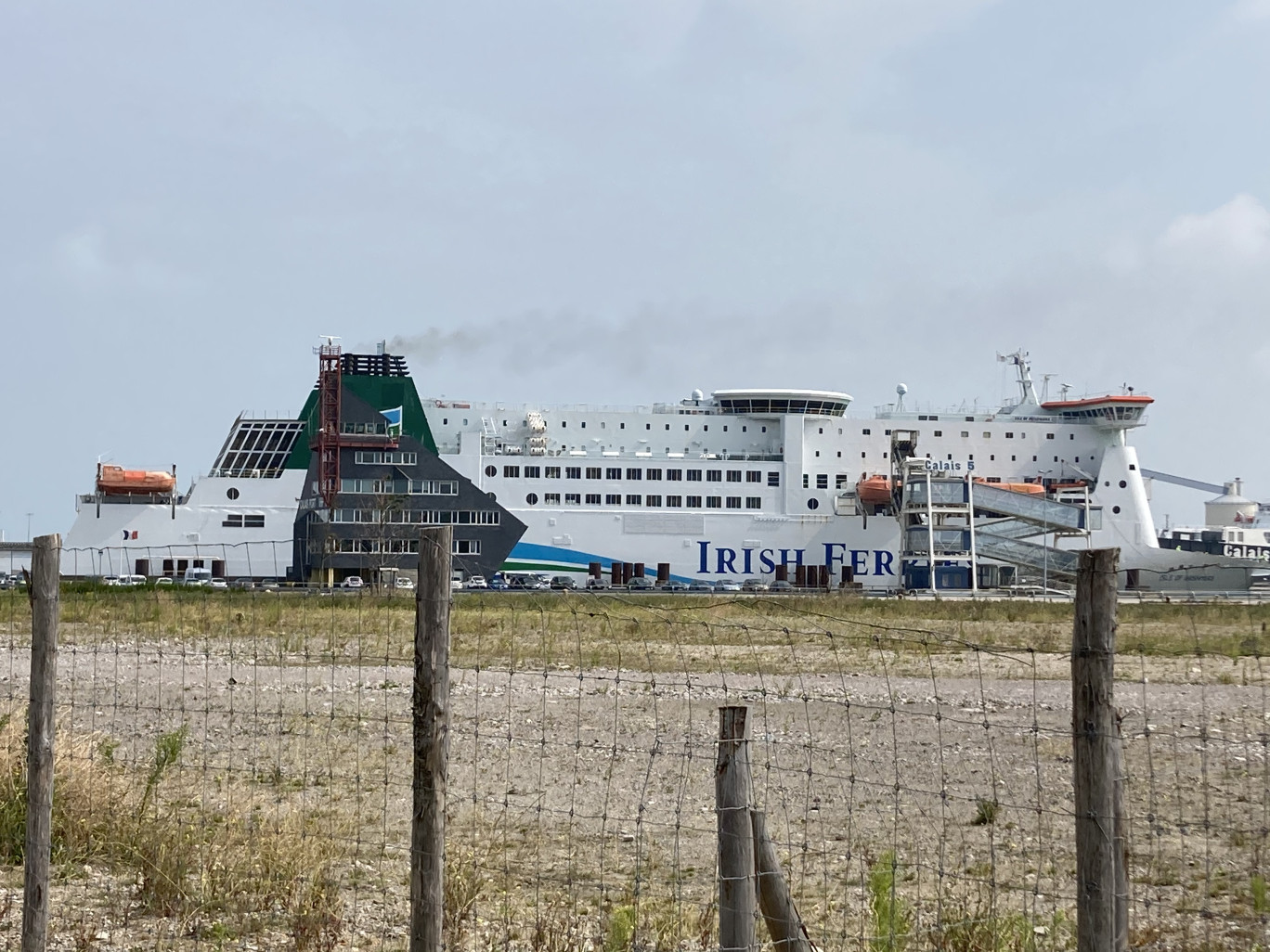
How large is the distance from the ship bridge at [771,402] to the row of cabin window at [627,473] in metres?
3.40

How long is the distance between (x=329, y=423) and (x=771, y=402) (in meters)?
16.9

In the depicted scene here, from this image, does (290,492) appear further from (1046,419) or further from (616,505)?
(1046,419)

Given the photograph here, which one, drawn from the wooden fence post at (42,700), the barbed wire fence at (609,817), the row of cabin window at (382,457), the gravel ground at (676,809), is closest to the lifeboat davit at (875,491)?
the row of cabin window at (382,457)

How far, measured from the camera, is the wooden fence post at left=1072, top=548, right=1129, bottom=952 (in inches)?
163

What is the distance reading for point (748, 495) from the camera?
163 ft

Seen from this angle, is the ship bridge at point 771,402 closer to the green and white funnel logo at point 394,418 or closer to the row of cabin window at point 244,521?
the green and white funnel logo at point 394,418

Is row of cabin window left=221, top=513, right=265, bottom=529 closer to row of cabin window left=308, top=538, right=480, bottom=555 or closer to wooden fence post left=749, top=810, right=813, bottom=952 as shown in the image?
row of cabin window left=308, top=538, right=480, bottom=555

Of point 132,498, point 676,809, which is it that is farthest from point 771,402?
point 676,809

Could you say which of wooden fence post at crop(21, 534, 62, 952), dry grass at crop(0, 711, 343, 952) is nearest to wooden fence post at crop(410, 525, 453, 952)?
dry grass at crop(0, 711, 343, 952)

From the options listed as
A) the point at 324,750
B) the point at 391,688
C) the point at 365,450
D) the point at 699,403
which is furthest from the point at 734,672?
the point at 699,403

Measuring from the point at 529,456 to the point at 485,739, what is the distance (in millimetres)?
38393

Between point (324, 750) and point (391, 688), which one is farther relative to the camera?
point (391, 688)

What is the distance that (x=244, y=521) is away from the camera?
154ft

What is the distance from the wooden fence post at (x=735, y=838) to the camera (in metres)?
4.41
